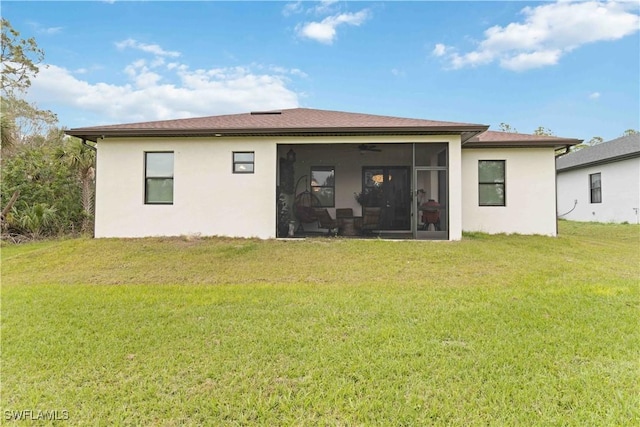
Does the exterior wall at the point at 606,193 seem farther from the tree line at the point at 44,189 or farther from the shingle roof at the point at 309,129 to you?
the tree line at the point at 44,189

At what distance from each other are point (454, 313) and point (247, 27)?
39.3 feet

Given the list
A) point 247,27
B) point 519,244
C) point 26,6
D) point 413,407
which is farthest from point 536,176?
point 26,6

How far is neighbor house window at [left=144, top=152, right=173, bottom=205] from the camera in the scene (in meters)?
8.95

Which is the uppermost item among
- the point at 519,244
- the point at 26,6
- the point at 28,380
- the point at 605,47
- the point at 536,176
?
the point at 26,6

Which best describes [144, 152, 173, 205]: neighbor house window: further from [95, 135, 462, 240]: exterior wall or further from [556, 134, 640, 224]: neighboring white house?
[556, 134, 640, 224]: neighboring white house

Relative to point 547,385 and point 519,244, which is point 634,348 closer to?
point 547,385

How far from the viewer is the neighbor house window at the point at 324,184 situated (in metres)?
12.0

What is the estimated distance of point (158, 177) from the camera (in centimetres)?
898

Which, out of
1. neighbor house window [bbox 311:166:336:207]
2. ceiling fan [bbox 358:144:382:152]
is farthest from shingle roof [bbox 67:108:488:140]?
neighbor house window [bbox 311:166:336:207]

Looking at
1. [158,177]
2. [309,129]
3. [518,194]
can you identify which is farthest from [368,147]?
[158,177]

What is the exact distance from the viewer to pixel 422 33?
41.7 ft

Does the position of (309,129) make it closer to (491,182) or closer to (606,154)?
(491,182)

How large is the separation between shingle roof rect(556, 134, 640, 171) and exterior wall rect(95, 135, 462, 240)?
14.5 metres

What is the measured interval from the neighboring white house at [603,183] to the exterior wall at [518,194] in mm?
7451
